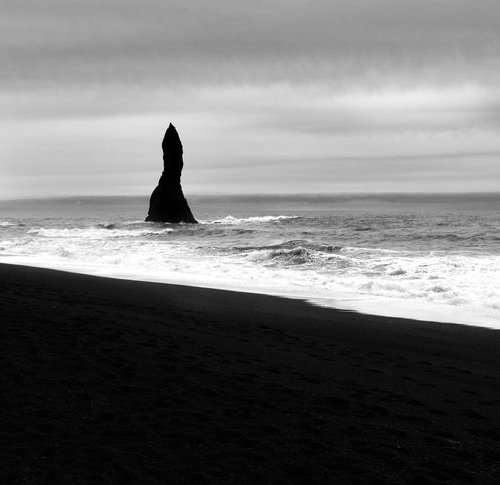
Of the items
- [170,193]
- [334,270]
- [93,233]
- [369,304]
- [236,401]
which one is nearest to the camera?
[236,401]

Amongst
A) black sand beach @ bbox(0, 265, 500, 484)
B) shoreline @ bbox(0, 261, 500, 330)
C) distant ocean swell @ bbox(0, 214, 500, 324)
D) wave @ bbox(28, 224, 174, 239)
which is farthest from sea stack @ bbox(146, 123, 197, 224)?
black sand beach @ bbox(0, 265, 500, 484)

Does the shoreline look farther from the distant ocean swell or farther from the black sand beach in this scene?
the black sand beach

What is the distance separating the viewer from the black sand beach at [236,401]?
13.2 feet

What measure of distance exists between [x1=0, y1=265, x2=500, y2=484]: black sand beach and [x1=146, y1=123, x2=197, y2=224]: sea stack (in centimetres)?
5674

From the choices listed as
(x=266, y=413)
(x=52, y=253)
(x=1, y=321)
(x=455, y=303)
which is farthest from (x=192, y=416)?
(x=52, y=253)

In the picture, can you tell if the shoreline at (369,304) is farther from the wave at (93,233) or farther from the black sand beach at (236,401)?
the wave at (93,233)

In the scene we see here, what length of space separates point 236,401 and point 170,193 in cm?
6309

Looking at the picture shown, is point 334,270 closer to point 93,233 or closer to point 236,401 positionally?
point 236,401

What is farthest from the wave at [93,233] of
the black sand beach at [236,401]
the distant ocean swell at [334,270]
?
the black sand beach at [236,401]

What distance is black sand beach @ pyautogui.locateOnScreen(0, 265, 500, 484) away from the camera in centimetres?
402

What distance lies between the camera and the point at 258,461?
4.13m

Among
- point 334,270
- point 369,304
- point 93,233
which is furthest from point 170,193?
point 369,304

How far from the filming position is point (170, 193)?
221ft

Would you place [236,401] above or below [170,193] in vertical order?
below
